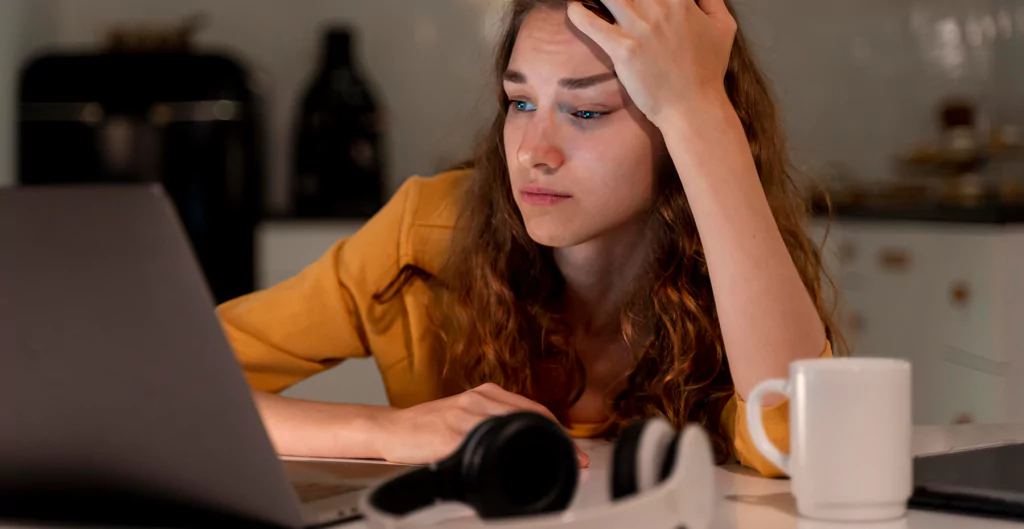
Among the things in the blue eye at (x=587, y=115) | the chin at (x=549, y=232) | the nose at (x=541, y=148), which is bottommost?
the chin at (x=549, y=232)

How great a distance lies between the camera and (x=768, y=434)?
1.00 meters

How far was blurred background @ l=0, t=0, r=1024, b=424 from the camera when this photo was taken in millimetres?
3041

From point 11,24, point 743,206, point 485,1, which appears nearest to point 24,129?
point 11,24

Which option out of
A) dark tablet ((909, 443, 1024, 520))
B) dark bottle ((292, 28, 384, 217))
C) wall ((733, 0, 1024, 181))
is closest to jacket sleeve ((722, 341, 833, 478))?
dark tablet ((909, 443, 1024, 520))

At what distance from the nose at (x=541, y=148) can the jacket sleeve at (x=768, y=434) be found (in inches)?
10.7

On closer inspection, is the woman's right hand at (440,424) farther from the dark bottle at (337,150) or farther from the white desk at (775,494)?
the dark bottle at (337,150)

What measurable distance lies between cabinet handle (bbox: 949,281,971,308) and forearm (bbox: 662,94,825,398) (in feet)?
5.88

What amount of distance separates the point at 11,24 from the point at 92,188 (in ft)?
10.9

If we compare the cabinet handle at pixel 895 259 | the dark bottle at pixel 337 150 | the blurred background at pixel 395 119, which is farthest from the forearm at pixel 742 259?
the dark bottle at pixel 337 150

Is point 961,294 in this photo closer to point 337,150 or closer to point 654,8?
point 337,150

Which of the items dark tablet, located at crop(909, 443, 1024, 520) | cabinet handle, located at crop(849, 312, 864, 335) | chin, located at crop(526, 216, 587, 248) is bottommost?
cabinet handle, located at crop(849, 312, 864, 335)

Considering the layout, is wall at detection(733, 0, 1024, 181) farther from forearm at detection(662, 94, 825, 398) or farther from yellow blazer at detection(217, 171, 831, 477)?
forearm at detection(662, 94, 825, 398)

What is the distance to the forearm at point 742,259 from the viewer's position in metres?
1.06

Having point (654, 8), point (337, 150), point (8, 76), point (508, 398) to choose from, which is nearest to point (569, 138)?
point (654, 8)
